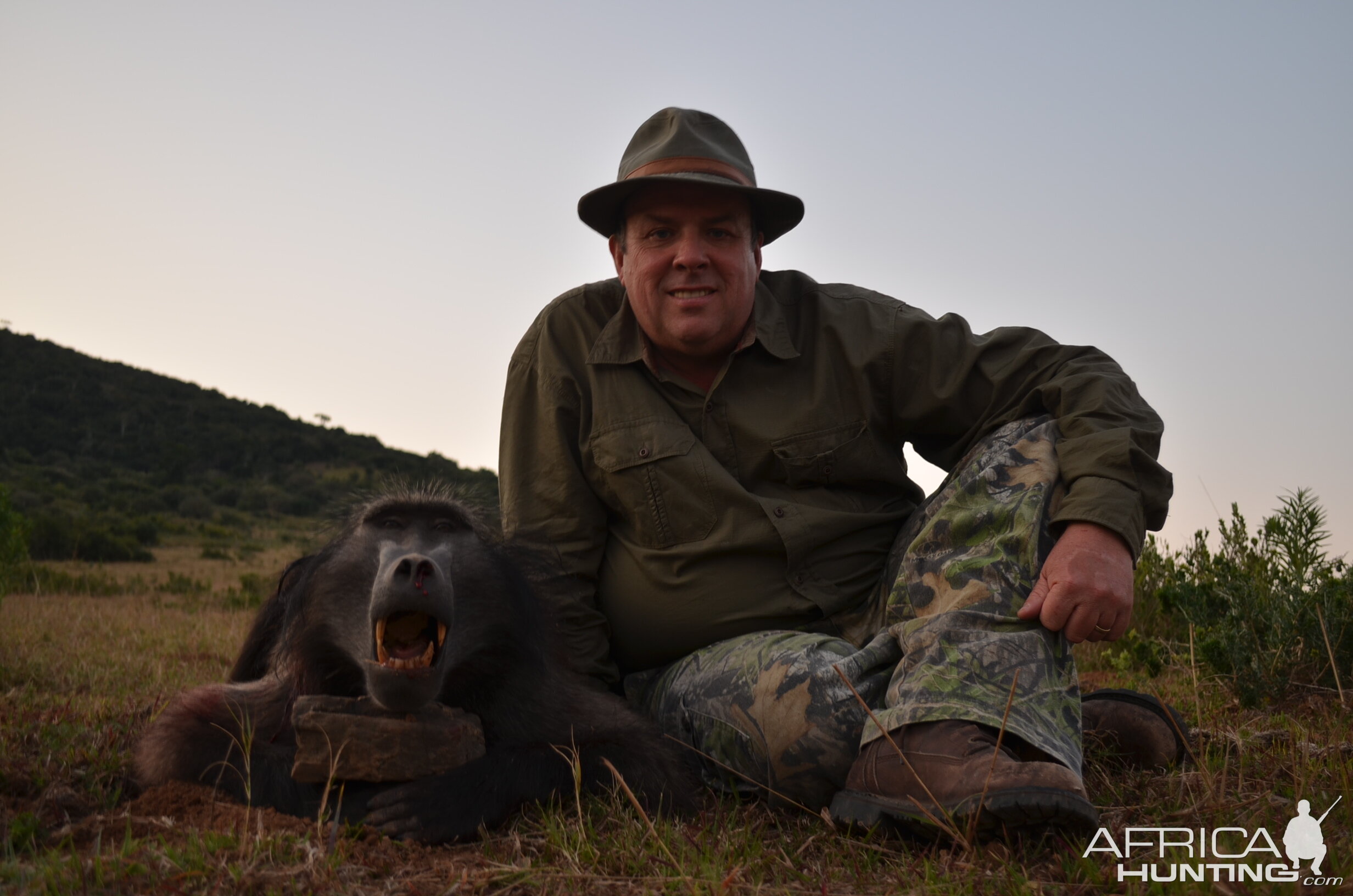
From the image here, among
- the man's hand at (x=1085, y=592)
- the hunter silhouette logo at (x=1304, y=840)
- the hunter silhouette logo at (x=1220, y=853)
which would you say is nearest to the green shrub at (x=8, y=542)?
the man's hand at (x=1085, y=592)

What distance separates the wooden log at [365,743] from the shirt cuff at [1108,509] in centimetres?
193

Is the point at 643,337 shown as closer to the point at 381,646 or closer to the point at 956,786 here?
the point at 381,646

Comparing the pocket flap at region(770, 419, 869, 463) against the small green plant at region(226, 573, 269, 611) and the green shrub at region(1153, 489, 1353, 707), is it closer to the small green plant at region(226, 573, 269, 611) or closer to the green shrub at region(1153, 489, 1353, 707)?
the green shrub at region(1153, 489, 1353, 707)

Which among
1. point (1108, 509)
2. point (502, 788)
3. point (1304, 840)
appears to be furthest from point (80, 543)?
point (1304, 840)

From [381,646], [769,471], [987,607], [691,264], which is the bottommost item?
[381,646]

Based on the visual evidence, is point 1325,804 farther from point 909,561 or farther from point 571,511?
point 571,511

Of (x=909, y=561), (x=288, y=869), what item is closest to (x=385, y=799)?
(x=288, y=869)

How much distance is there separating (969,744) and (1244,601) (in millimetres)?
2861

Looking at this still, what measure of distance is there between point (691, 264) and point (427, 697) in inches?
74.2

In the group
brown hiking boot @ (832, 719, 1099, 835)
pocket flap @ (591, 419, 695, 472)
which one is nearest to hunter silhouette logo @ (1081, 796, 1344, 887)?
brown hiking boot @ (832, 719, 1099, 835)

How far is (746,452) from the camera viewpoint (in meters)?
3.96

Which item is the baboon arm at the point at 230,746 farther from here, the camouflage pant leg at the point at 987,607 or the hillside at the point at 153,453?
the hillside at the point at 153,453

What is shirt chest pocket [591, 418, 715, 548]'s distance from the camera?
3879mm

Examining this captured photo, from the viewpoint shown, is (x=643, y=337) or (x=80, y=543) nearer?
(x=643, y=337)
